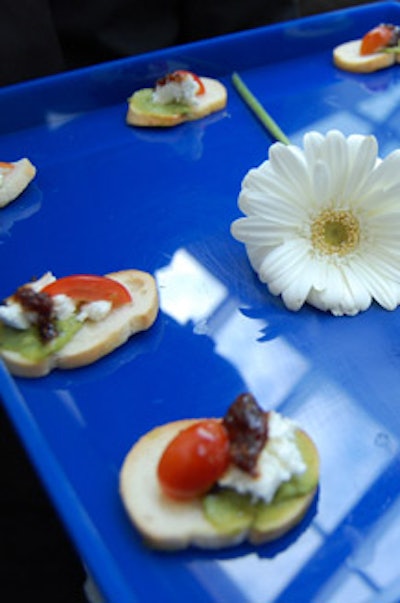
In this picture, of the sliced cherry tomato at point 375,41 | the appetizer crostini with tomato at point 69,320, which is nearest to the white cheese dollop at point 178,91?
the sliced cherry tomato at point 375,41

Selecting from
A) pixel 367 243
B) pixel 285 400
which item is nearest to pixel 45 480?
pixel 285 400

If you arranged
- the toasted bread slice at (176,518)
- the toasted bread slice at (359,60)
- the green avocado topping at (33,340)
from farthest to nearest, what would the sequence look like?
the toasted bread slice at (359,60), the green avocado topping at (33,340), the toasted bread slice at (176,518)

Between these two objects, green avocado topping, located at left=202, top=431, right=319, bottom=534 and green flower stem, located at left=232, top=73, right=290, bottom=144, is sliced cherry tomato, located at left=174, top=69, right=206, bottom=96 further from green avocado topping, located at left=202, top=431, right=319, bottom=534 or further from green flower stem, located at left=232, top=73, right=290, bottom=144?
green avocado topping, located at left=202, top=431, right=319, bottom=534

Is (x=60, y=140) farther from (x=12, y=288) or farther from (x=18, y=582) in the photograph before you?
(x=18, y=582)

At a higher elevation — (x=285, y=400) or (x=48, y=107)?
(x=48, y=107)

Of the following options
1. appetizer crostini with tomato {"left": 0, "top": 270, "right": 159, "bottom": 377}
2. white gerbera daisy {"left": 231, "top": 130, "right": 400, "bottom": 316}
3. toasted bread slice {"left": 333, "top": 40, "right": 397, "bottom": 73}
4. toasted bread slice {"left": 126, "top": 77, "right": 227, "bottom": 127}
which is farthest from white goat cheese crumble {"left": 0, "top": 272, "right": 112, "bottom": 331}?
toasted bread slice {"left": 333, "top": 40, "right": 397, "bottom": 73}

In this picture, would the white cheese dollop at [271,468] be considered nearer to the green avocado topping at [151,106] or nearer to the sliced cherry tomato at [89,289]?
the sliced cherry tomato at [89,289]
